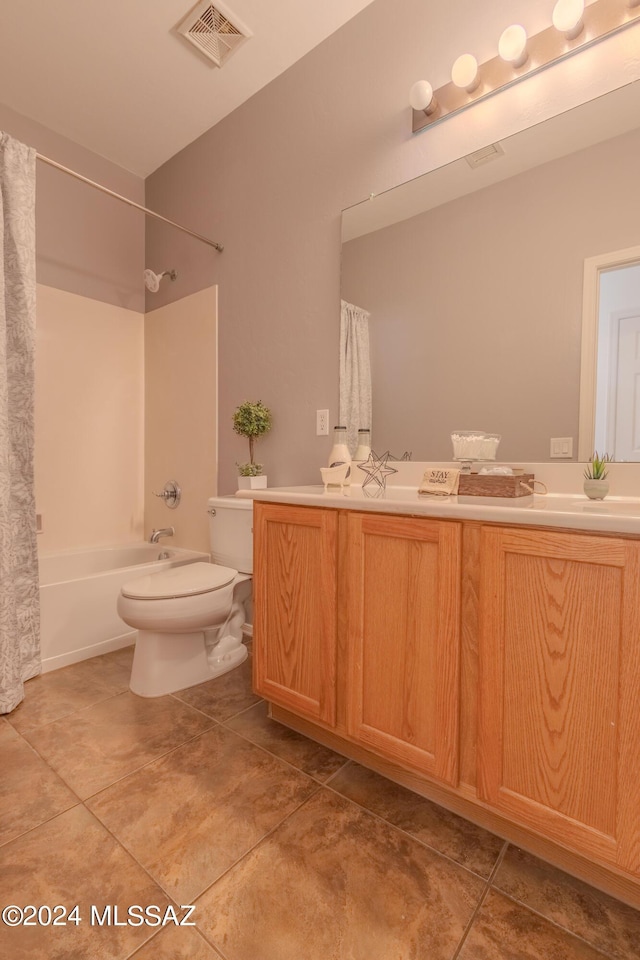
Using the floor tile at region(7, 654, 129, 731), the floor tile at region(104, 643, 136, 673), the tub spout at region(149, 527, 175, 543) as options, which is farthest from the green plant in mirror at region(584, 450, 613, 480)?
the tub spout at region(149, 527, 175, 543)

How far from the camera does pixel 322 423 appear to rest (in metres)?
1.96

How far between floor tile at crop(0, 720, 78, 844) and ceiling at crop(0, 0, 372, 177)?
9.13ft

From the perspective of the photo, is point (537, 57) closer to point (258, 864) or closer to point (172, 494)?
point (258, 864)

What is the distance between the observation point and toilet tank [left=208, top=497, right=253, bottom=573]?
6.48 feet

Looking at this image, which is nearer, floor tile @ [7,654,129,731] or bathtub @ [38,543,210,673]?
floor tile @ [7,654,129,731]

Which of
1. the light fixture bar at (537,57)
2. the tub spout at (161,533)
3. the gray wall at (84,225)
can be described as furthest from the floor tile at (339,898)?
the gray wall at (84,225)

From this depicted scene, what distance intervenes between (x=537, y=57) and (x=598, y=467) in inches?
49.8

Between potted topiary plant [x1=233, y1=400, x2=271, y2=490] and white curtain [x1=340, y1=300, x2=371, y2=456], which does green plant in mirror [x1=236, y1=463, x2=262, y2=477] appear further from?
white curtain [x1=340, y1=300, x2=371, y2=456]

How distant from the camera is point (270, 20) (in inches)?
72.1

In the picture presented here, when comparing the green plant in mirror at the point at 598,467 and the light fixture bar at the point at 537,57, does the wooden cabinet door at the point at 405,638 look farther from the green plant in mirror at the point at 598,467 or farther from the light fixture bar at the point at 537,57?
the light fixture bar at the point at 537,57

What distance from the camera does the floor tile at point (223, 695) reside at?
1624 mm

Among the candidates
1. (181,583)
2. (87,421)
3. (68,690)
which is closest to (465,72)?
(181,583)

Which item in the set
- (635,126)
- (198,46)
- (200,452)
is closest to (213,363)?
(200,452)

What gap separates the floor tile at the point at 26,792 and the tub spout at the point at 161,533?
1199 mm
